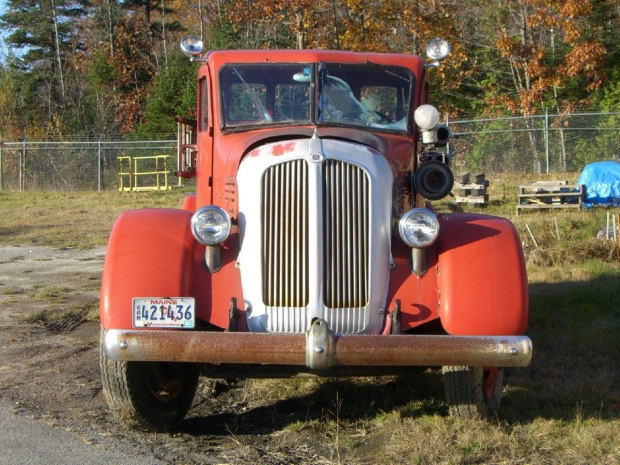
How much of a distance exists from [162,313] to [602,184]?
1561cm

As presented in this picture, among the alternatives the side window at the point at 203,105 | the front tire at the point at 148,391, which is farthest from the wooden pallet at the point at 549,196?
the front tire at the point at 148,391

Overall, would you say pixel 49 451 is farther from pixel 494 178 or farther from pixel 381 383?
pixel 494 178

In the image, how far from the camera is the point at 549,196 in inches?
711

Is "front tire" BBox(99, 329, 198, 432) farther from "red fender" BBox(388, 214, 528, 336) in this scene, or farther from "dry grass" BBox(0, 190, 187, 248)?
"dry grass" BBox(0, 190, 187, 248)

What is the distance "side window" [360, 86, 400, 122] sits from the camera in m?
6.26

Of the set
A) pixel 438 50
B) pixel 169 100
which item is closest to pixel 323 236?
pixel 438 50

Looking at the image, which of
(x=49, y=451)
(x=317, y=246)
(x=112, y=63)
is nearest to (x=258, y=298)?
(x=317, y=246)

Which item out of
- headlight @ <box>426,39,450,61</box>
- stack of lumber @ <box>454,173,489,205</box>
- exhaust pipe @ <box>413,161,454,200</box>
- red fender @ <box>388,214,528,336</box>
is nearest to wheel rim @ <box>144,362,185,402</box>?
red fender @ <box>388,214,528,336</box>

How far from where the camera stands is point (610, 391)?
604 cm

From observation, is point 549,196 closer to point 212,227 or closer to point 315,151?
point 315,151

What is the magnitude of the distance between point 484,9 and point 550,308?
2186 cm

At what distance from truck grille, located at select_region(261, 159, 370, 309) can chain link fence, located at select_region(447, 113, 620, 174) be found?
60.0 feet

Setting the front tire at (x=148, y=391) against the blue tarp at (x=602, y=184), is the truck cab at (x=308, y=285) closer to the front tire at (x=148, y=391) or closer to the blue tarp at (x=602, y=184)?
the front tire at (x=148, y=391)

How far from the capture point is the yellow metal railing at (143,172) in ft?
88.4
